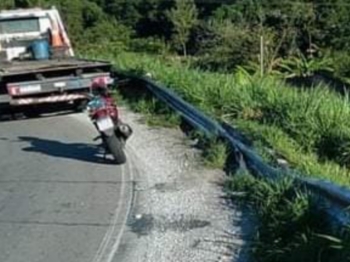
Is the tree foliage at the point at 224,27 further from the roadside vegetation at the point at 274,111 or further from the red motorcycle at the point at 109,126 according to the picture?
the red motorcycle at the point at 109,126

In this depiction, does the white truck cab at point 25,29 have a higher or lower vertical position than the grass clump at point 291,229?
lower

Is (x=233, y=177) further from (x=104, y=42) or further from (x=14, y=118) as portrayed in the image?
(x=104, y=42)

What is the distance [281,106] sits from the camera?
1309 centimetres

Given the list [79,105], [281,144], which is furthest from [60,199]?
[79,105]

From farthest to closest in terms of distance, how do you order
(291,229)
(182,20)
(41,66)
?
(182,20) → (41,66) → (291,229)

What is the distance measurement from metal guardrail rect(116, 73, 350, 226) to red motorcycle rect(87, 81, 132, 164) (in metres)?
1.20

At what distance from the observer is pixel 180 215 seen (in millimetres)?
8484

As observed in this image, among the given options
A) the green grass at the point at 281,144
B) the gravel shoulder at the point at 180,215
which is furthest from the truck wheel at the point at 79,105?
the gravel shoulder at the point at 180,215

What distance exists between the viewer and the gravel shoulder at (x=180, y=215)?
7.36 m

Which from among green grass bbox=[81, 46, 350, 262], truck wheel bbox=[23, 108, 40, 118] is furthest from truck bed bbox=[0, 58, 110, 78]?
green grass bbox=[81, 46, 350, 262]

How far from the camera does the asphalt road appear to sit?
7711 mm

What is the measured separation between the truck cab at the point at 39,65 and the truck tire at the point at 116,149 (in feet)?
13.3

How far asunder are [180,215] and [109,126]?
3251mm

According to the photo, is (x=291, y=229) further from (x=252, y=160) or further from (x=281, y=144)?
(x=281, y=144)
